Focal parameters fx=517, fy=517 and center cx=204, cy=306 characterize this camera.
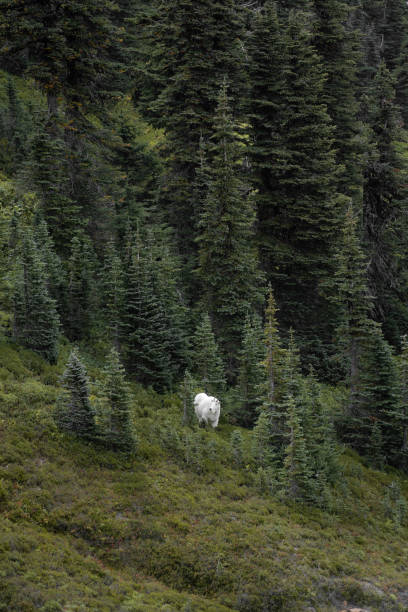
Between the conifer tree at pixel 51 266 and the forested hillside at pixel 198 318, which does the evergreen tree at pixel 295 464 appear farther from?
the conifer tree at pixel 51 266

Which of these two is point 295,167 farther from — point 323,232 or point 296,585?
point 296,585

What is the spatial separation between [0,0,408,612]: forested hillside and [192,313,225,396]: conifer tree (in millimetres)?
96

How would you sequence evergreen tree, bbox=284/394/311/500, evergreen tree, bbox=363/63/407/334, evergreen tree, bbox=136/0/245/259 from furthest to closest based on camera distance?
1. evergreen tree, bbox=363/63/407/334
2. evergreen tree, bbox=136/0/245/259
3. evergreen tree, bbox=284/394/311/500

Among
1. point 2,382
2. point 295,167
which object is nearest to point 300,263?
point 295,167

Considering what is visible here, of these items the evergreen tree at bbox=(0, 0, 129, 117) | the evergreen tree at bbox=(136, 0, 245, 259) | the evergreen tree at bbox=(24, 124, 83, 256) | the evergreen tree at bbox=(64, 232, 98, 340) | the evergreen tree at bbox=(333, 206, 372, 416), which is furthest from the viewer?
the evergreen tree at bbox=(136, 0, 245, 259)

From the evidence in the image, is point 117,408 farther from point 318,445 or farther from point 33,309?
point 318,445

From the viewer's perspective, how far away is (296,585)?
1116 centimetres

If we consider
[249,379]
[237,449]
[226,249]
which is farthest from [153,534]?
[226,249]

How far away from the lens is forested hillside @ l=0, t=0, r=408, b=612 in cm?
1080

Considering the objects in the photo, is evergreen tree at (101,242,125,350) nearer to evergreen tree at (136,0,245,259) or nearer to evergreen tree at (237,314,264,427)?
evergreen tree at (237,314,264,427)

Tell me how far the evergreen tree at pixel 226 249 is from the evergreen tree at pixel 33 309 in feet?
27.5

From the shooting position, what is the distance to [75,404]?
12.3 metres

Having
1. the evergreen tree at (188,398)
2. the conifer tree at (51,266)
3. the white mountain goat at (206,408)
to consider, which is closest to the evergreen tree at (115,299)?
the conifer tree at (51,266)

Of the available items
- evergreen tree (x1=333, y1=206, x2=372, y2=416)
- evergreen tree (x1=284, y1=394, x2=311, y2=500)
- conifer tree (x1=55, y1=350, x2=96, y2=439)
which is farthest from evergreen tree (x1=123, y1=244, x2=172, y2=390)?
evergreen tree (x1=333, y1=206, x2=372, y2=416)
